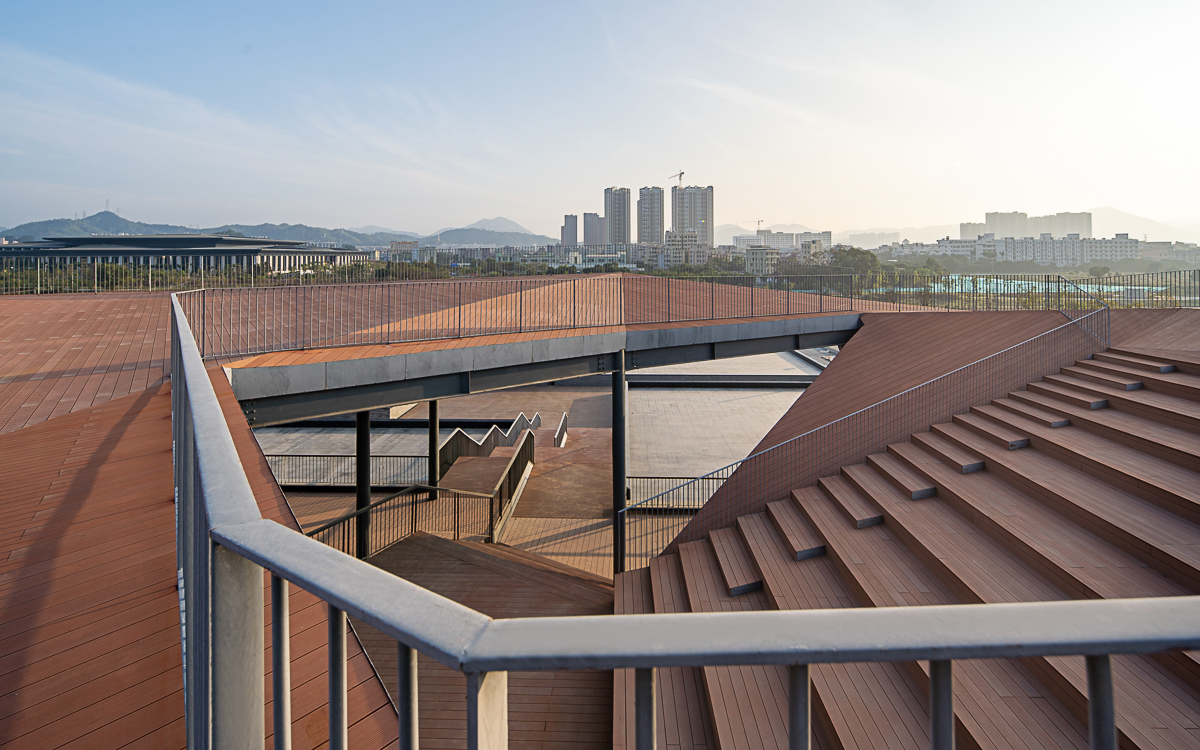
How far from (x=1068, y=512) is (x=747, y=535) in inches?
180

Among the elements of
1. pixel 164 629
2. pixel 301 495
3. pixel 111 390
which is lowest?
pixel 301 495

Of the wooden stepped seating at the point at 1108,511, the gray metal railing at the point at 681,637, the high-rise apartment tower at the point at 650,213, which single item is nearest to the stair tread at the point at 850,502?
the wooden stepped seating at the point at 1108,511

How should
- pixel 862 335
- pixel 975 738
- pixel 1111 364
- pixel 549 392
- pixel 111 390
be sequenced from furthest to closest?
pixel 549 392
pixel 862 335
pixel 1111 364
pixel 111 390
pixel 975 738

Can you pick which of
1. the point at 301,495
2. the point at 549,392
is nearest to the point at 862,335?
the point at 301,495

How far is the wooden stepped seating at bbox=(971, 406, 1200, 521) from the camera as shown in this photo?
285 inches

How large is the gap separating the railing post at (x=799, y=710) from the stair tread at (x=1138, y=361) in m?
14.1

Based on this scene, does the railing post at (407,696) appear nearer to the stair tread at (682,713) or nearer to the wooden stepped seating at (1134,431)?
the stair tread at (682,713)

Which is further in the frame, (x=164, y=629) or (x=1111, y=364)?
(x=1111, y=364)

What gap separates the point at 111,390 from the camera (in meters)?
7.64

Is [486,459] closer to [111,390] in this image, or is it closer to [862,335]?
[862,335]

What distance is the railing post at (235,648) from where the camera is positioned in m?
1.21

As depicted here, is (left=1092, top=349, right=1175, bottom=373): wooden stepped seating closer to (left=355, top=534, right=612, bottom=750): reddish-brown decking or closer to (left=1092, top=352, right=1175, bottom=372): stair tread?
(left=1092, top=352, right=1175, bottom=372): stair tread

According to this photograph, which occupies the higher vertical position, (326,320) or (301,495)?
(326,320)

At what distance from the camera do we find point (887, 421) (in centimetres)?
1308
